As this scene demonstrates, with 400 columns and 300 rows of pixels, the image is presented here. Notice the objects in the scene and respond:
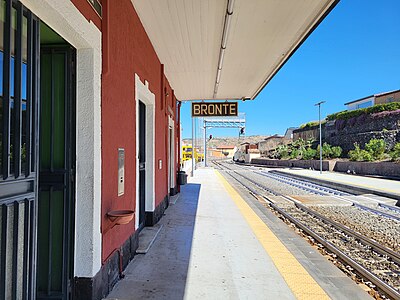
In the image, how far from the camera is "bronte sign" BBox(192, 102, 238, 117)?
1080cm

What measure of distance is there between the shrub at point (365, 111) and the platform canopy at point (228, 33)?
3181 cm

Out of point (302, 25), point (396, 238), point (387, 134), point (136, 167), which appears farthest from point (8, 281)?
point (387, 134)

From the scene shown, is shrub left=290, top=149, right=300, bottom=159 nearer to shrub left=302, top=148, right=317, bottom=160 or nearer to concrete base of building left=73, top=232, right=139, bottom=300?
shrub left=302, top=148, right=317, bottom=160

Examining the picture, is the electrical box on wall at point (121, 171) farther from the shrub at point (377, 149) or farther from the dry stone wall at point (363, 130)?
the dry stone wall at point (363, 130)

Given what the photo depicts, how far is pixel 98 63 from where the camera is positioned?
301 cm

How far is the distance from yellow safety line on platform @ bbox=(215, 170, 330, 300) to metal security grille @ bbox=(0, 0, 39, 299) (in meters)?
2.68

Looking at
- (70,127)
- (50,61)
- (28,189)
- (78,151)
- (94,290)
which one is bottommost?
(94,290)

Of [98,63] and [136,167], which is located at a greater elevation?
[98,63]

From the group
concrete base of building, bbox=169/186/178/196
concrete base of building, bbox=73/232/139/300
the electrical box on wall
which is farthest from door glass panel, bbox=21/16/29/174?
concrete base of building, bbox=169/186/178/196

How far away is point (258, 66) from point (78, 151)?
577cm

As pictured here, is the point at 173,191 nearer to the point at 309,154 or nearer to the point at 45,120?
the point at 45,120

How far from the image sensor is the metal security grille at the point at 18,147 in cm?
182

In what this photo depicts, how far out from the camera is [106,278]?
318 cm

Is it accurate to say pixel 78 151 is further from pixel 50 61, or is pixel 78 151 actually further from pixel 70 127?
pixel 50 61
